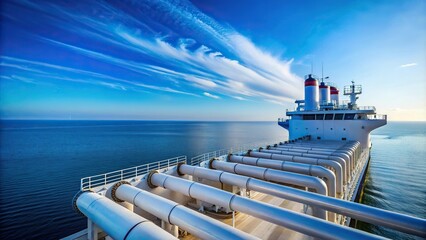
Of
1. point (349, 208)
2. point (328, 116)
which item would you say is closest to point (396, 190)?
point (328, 116)

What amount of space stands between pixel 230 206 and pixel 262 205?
1.46 metres

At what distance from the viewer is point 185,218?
7.26 meters

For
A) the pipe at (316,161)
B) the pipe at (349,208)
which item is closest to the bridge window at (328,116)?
the pipe at (316,161)

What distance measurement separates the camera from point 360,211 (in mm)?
7832

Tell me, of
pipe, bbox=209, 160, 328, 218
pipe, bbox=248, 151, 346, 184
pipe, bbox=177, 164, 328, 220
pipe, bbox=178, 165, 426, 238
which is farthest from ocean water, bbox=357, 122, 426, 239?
pipe, bbox=178, 165, 426, 238

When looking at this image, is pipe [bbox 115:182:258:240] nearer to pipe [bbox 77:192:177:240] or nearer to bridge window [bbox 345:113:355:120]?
pipe [bbox 77:192:177:240]

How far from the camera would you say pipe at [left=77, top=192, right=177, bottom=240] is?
5.99 m

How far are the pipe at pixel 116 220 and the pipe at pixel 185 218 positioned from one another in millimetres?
1238

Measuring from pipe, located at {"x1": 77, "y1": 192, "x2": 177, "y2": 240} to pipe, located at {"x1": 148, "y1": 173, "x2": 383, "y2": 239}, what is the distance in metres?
3.59

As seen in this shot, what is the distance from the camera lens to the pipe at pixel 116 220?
599 cm

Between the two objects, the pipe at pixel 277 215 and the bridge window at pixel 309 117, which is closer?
the pipe at pixel 277 215

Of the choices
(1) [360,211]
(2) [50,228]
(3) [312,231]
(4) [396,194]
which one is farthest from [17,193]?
(4) [396,194]

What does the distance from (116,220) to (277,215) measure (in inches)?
238

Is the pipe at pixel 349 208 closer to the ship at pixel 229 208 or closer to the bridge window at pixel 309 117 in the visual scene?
the ship at pixel 229 208
